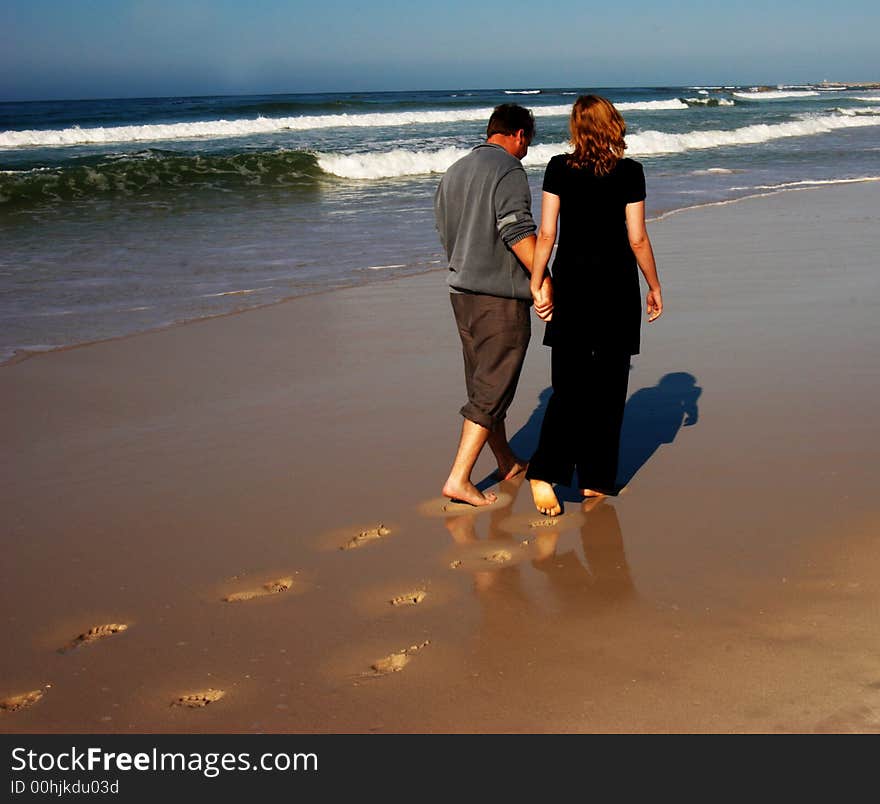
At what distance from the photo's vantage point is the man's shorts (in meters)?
4.29

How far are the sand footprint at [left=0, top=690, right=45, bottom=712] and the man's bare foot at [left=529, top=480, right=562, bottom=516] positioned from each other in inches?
79.8

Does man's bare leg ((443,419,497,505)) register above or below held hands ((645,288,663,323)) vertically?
below

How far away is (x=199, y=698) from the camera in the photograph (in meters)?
2.92

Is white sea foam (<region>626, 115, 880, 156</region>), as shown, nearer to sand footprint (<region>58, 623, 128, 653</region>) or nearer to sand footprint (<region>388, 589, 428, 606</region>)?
sand footprint (<region>388, 589, 428, 606</region>)

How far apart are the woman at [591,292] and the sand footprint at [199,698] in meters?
1.70

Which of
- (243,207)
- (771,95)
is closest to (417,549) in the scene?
(243,207)

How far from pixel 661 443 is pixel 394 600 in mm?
1920

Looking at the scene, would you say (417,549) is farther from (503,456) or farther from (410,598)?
(503,456)

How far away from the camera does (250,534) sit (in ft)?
13.2

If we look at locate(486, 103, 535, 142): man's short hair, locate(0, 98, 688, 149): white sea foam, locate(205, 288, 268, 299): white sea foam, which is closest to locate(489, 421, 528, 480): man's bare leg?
locate(486, 103, 535, 142): man's short hair

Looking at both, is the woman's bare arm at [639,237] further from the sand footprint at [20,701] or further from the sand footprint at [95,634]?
the sand footprint at [20,701]

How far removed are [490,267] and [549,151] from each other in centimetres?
2128

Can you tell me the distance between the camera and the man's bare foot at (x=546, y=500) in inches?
165
